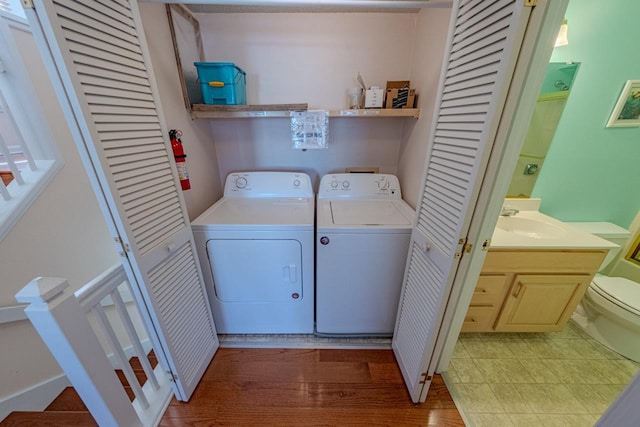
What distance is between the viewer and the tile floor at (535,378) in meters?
1.35

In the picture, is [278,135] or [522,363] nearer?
[522,363]

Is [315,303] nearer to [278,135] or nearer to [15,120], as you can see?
[278,135]

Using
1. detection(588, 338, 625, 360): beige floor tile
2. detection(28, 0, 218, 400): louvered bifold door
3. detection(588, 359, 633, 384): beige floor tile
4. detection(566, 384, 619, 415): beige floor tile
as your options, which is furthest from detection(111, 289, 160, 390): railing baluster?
detection(588, 338, 625, 360): beige floor tile

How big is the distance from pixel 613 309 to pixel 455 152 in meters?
1.93

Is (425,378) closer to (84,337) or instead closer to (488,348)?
(488,348)

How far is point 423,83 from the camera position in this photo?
1.65m

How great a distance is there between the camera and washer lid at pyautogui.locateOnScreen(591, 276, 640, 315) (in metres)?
1.55

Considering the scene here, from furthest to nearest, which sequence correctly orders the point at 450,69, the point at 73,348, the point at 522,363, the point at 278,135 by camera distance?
the point at 278,135 → the point at 522,363 → the point at 450,69 → the point at 73,348

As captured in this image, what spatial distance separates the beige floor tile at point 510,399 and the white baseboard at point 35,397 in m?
3.18

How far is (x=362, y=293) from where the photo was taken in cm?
166

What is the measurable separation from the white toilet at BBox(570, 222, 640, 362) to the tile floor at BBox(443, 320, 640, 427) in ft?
0.29

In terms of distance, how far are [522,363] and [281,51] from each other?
3.10m

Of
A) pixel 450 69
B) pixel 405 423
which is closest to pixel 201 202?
pixel 450 69

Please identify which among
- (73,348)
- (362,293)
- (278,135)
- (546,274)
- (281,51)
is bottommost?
(362,293)
